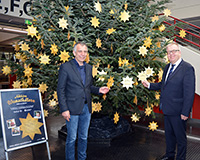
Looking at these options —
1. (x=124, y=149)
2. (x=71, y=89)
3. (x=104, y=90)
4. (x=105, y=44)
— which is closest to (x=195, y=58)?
(x=105, y=44)

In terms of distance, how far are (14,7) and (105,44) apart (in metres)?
4.41

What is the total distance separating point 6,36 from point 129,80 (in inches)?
432

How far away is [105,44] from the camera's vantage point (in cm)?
310

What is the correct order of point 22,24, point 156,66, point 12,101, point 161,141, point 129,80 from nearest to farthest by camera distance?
point 129,80 < point 12,101 < point 156,66 < point 161,141 < point 22,24

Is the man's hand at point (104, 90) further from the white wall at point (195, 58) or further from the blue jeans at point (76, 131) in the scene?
the white wall at point (195, 58)

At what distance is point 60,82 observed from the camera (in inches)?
80.4

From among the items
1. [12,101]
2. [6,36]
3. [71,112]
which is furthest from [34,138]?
[6,36]

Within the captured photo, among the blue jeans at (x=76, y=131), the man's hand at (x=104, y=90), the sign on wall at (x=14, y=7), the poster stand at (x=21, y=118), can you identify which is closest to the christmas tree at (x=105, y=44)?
the man's hand at (x=104, y=90)

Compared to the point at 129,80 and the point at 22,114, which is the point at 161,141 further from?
the point at 22,114

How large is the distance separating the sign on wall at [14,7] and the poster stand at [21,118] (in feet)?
13.6

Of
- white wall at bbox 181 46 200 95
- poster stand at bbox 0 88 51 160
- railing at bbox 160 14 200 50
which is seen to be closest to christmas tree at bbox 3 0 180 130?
poster stand at bbox 0 88 51 160

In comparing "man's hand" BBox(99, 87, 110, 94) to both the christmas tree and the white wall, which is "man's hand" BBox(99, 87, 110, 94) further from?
the white wall

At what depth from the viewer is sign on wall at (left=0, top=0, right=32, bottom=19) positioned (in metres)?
5.63

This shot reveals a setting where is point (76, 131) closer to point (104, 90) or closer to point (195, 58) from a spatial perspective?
point (104, 90)
